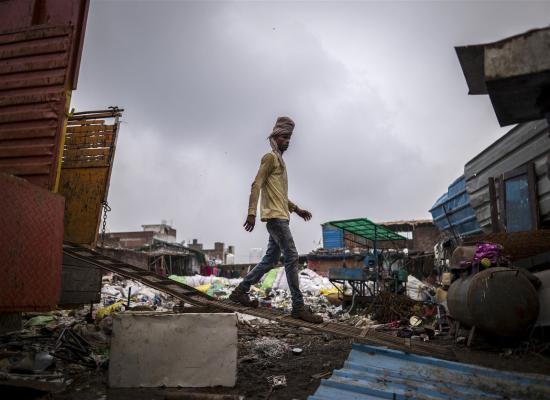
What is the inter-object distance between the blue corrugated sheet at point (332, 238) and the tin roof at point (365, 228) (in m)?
11.6

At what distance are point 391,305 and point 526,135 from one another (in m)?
4.27

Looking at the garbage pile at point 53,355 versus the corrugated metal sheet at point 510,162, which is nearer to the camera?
the garbage pile at point 53,355

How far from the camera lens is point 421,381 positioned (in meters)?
2.46

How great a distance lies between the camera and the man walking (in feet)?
11.8

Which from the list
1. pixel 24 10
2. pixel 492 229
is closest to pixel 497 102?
pixel 24 10

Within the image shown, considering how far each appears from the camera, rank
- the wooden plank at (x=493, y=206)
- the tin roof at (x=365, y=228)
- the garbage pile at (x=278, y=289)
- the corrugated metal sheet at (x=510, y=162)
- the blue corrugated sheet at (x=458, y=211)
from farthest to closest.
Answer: the garbage pile at (x=278, y=289)
the tin roof at (x=365, y=228)
the blue corrugated sheet at (x=458, y=211)
the wooden plank at (x=493, y=206)
the corrugated metal sheet at (x=510, y=162)

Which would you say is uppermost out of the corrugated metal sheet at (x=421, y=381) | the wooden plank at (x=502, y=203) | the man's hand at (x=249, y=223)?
the wooden plank at (x=502, y=203)

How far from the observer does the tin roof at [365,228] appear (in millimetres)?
9477

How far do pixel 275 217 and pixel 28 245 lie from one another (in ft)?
7.09

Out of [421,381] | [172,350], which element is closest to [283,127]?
[172,350]

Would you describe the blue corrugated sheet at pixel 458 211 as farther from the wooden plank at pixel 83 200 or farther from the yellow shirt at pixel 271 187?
the wooden plank at pixel 83 200

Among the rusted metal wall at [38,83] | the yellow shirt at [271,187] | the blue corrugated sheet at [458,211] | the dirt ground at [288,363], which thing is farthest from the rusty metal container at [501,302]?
the rusted metal wall at [38,83]

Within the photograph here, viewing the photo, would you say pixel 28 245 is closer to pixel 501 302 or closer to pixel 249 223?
pixel 249 223

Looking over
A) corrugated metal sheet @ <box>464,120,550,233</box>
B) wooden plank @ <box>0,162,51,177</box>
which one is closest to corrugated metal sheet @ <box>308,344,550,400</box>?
wooden plank @ <box>0,162,51,177</box>
